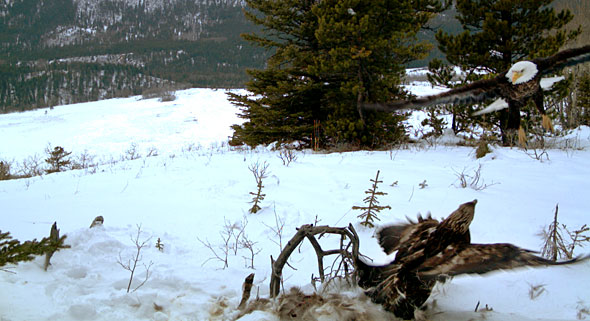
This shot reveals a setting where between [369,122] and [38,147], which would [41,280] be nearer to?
[369,122]

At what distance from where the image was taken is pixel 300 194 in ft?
11.2

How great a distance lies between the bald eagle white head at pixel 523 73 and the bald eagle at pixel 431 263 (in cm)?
220

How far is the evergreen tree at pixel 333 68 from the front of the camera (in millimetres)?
7375

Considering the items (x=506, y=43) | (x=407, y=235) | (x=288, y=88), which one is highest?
(x=506, y=43)

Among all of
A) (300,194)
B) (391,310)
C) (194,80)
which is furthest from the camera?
(194,80)

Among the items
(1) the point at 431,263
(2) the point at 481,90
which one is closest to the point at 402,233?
(1) the point at 431,263

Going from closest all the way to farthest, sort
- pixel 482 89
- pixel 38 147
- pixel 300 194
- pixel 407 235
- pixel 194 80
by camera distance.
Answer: pixel 407 235, pixel 482 89, pixel 300 194, pixel 38 147, pixel 194 80

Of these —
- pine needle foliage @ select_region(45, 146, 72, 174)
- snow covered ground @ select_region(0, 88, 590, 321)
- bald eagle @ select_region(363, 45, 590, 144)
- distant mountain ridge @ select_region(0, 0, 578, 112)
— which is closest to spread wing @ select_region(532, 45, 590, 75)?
bald eagle @ select_region(363, 45, 590, 144)

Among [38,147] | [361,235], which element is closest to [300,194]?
[361,235]

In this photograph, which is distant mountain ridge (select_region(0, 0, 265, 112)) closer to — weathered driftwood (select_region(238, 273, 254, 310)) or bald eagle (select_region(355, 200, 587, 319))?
weathered driftwood (select_region(238, 273, 254, 310))

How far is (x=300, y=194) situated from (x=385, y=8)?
6.00 m

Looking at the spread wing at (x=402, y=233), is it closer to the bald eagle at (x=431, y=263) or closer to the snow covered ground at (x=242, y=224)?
the bald eagle at (x=431, y=263)

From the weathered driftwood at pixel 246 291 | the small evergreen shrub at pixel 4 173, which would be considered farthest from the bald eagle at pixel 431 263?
the small evergreen shrub at pixel 4 173

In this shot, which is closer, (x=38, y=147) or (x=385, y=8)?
(x=385, y=8)
